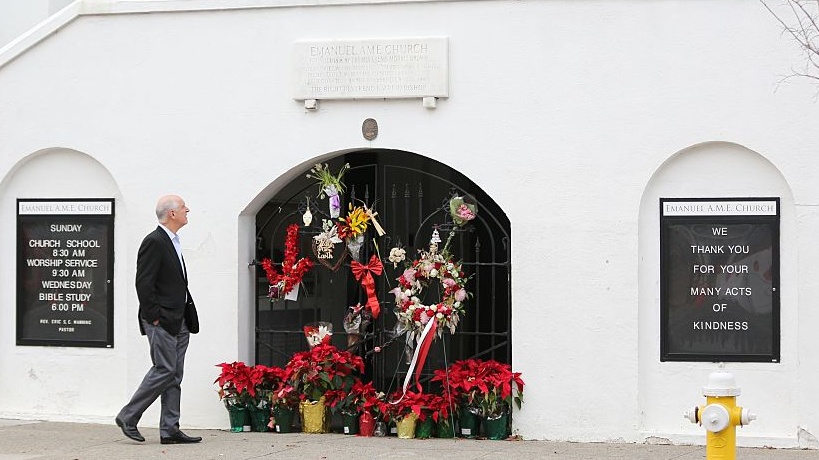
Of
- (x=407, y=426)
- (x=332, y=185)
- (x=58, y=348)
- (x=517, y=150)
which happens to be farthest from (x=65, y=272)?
(x=517, y=150)

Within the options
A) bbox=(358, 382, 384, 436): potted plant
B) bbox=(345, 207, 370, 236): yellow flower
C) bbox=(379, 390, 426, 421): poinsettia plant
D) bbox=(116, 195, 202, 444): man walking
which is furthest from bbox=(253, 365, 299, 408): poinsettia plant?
bbox=(345, 207, 370, 236): yellow flower

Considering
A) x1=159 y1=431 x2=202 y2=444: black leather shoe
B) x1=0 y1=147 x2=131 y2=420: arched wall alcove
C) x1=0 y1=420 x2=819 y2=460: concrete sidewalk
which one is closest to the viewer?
x1=0 y1=420 x2=819 y2=460: concrete sidewalk

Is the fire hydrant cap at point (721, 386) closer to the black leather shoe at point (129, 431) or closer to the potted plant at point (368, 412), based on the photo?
the potted plant at point (368, 412)

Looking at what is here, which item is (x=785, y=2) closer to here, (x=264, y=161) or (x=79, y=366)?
(x=264, y=161)

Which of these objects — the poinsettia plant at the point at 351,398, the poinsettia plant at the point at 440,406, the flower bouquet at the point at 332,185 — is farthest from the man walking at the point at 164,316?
the poinsettia plant at the point at 440,406

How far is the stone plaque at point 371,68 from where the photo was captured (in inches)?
436

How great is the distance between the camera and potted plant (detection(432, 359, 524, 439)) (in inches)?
425

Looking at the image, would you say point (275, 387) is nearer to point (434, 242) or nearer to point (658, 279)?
point (434, 242)

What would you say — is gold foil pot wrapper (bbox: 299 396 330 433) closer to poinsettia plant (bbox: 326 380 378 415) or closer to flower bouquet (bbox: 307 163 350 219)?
poinsettia plant (bbox: 326 380 378 415)

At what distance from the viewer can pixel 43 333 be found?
12.2 m

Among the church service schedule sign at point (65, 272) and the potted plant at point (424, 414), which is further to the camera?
the church service schedule sign at point (65, 272)

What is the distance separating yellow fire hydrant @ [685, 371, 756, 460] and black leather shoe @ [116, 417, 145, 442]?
4.82 m

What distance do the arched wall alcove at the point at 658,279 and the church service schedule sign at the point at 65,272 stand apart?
15.7ft

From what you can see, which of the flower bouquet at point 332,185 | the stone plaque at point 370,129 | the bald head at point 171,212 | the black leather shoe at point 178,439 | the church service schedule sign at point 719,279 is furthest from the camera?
the flower bouquet at point 332,185
